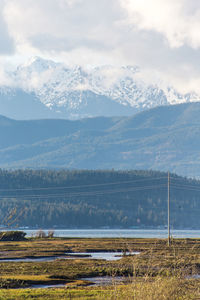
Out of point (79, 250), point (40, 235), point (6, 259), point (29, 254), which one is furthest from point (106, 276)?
→ point (40, 235)

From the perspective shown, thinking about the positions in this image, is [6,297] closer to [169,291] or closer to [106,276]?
[169,291]

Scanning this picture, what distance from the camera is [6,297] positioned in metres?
40.6

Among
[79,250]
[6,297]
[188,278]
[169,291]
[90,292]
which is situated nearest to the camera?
[169,291]

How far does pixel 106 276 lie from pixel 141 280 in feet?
98.2

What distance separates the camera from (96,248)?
110 m

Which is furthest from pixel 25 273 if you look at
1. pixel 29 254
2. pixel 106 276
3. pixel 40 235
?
pixel 40 235

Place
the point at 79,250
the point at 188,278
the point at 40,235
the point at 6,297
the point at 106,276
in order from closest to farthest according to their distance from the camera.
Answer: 1. the point at 188,278
2. the point at 6,297
3. the point at 106,276
4. the point at 79,250
5. the point at 40,235

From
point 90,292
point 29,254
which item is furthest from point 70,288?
point 29,254

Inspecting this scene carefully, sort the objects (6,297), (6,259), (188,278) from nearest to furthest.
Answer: (188,278), (6,297), (6,259)

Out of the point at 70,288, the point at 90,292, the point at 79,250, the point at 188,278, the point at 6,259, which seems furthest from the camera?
the point at 79,250

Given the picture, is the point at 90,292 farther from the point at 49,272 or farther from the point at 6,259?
the point at 6,259

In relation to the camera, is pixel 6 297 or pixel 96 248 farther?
pixel 96 248

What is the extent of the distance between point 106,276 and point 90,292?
14.4 metres

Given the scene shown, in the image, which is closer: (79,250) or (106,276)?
(106,276)
